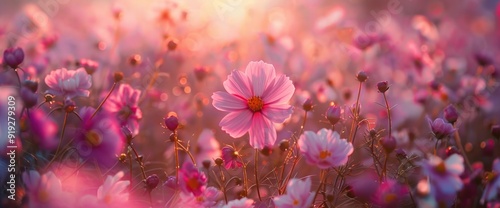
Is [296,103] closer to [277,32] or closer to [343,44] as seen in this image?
[277,32]

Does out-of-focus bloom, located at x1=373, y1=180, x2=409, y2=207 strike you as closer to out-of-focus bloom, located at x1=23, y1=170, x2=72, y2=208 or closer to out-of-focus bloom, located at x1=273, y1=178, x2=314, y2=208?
out-of-focus bloom, located at x1=273, y1=178, x2=314, y2=208

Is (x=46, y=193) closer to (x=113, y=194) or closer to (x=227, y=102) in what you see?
(x=113, y=194)

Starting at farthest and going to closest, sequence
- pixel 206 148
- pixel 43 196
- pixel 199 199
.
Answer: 1. pixel 206 148
2. pixel 199 199
3. pixel 43 196

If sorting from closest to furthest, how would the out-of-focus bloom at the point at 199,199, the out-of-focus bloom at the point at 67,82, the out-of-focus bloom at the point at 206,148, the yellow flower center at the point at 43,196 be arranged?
the yellow flower center at the point at 43,196, the out-of-focus bloom at the point at 199,199, the out-of-focus bloom at the point at 67,82, the out-of-focus bloom at the point at 206,148

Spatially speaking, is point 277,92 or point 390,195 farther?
point 277,92

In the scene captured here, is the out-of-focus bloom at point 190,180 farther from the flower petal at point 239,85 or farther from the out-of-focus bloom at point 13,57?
the out-of-focus bloom at point 13,57

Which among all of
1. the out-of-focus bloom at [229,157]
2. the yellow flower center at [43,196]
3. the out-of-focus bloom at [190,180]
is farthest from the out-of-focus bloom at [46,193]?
the out-of-focus bloom at [229,157]

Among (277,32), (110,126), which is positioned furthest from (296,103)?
(110,126)

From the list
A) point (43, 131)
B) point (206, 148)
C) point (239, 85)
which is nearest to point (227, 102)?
point (239, 85)
